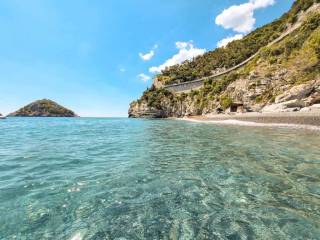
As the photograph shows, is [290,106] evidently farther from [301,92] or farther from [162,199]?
[162,199]

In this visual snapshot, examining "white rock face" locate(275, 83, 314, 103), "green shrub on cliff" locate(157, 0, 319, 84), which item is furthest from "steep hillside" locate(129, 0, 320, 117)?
"green shrub on cliff" locate(157, 0, 319, 84)

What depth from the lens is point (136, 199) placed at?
19.2 ft

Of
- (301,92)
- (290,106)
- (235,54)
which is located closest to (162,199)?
(290,106)

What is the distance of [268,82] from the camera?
5819 cm

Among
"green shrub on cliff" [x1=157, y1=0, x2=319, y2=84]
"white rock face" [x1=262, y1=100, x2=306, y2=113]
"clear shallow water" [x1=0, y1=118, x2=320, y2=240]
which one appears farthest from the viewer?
"green shrub on cliff" [x1=157, y1=0, x2=319, y2=84]

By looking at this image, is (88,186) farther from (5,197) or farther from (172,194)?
(172,194)

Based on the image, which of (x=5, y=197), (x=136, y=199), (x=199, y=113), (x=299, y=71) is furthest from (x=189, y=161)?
(x=199, y=113)

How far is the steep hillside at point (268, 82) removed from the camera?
44344 millimetres

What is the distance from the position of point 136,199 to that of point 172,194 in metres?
1.08

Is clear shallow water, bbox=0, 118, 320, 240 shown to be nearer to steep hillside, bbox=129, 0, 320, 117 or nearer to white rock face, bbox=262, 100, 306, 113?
white rock face, bbox=262, 100, 306, 113

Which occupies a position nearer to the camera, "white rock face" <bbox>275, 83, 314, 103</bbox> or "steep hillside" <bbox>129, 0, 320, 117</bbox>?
"white rock face" <bbox>275, 83, 314, 103</bbox>

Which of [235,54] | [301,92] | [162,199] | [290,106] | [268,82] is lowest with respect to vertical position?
[162,199]

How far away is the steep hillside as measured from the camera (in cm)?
4434

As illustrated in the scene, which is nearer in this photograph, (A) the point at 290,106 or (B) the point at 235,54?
(A) the point at 290,106
